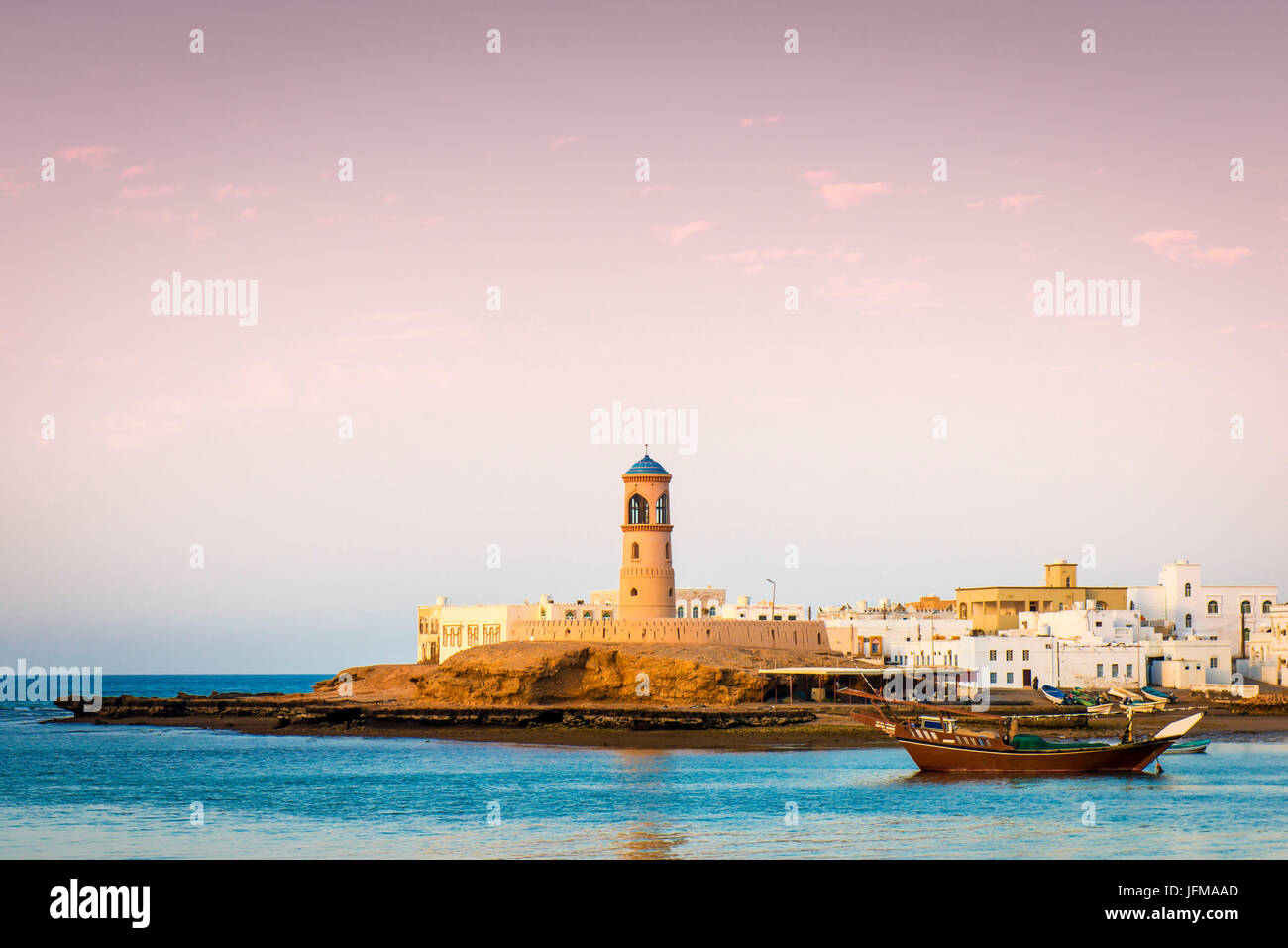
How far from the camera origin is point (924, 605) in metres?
96.1

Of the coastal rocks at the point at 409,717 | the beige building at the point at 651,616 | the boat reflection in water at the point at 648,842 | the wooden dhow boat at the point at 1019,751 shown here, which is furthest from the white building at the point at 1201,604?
the boat reflection in water at the point at 648,842

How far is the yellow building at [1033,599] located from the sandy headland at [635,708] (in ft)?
→ 47.2

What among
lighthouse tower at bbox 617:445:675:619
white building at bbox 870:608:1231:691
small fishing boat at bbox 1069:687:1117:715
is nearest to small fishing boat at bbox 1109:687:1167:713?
small fishing boat at bbox 1069:687:1117:715

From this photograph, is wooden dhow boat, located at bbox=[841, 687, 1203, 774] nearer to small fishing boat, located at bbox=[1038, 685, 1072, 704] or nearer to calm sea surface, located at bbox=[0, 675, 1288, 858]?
calm sea surface, located at bbox=[0, 675, 1288, 858]

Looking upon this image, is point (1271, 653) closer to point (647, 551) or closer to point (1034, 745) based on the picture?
point (1034, 745)

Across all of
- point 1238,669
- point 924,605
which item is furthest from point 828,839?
point 924,605

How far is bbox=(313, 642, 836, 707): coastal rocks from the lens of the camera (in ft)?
227

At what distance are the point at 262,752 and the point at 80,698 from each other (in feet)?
171

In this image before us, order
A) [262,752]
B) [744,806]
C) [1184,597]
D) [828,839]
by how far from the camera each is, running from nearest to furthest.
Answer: [828,839]
[744,806]
[262,752]
[1184,597]

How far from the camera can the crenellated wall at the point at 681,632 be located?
72.9 meters

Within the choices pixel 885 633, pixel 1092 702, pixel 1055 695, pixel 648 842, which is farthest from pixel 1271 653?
pixel 648 842

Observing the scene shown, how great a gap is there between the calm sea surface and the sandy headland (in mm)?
5865
